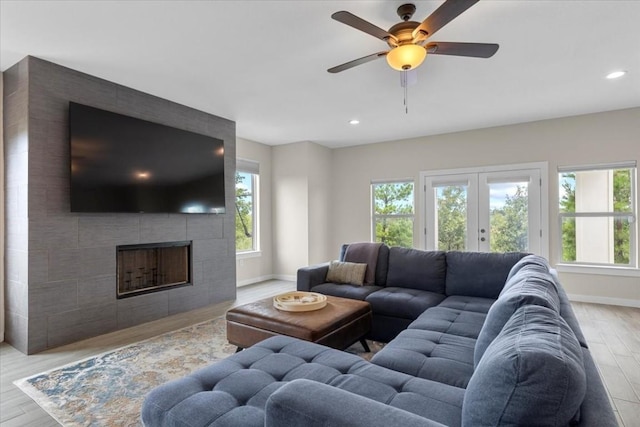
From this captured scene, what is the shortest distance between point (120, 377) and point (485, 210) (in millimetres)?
5029

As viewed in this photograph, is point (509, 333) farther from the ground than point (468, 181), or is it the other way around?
point (468, 181)

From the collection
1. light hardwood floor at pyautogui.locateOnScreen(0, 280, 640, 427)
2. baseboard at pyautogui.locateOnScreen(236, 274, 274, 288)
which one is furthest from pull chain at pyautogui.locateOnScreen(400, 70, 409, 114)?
baseboard at pyautogui.locateOnScreen(236, 274, 274, 288)

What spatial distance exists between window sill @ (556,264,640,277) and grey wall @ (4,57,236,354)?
17.9 ft

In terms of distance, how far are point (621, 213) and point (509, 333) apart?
473cm

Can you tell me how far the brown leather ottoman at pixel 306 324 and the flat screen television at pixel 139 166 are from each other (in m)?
1.79

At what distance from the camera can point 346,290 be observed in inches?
135

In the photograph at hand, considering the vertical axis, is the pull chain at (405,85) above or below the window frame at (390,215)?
above

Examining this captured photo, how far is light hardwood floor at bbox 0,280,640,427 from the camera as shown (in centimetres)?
206

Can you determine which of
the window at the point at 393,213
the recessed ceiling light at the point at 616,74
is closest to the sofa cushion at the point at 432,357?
the recessed ceiling light at the point at 616,74

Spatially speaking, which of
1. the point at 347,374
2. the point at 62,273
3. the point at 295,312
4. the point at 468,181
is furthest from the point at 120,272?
the point at 468,181

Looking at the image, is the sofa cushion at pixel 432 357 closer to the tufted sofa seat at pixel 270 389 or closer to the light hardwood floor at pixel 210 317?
the tufted sofa seat at pixel 270 389

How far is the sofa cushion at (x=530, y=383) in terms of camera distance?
→ 0.82m

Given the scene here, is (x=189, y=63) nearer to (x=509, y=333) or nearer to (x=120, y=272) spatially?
(x=120, y=272)

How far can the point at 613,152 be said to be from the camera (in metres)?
4.41
